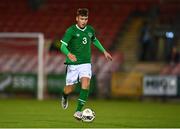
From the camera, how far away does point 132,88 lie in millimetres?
23672

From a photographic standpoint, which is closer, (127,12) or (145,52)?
(145,52)

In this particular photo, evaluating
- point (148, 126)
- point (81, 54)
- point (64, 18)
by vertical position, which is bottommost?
point (148, 126)

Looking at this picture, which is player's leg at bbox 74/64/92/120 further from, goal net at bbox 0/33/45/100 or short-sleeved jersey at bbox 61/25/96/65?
goal net at bbox 0/33/45/100

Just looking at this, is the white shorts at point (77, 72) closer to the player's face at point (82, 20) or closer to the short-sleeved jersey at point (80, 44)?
the short-sleeved jersey at point (80, 44)

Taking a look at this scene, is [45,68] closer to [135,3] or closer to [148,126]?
[135,3]

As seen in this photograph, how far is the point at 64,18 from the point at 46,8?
1.68 metres

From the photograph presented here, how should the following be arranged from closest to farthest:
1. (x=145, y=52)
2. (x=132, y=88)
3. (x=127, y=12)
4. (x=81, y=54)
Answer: (x=81, y=54)
(x=132, y=88)
(x=145, y=52)
(x=127, y=12)

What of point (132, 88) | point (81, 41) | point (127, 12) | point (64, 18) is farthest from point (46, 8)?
point (81, 41)

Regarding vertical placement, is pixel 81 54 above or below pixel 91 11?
below

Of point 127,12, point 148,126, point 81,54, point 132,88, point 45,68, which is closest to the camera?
point 148,126

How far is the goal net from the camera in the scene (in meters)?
24.1

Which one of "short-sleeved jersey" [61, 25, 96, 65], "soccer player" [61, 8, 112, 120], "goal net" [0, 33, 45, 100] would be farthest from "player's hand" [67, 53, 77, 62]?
"goal net" [0, 33, 45, 100]

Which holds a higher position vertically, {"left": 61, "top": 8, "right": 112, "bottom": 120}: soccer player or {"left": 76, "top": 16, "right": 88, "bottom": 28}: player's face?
{"left": 76, "top": 16, "right": 88, "bottom": 28}: player's face

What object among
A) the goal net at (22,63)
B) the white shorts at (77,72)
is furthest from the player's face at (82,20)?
the goal net at (22,63)
